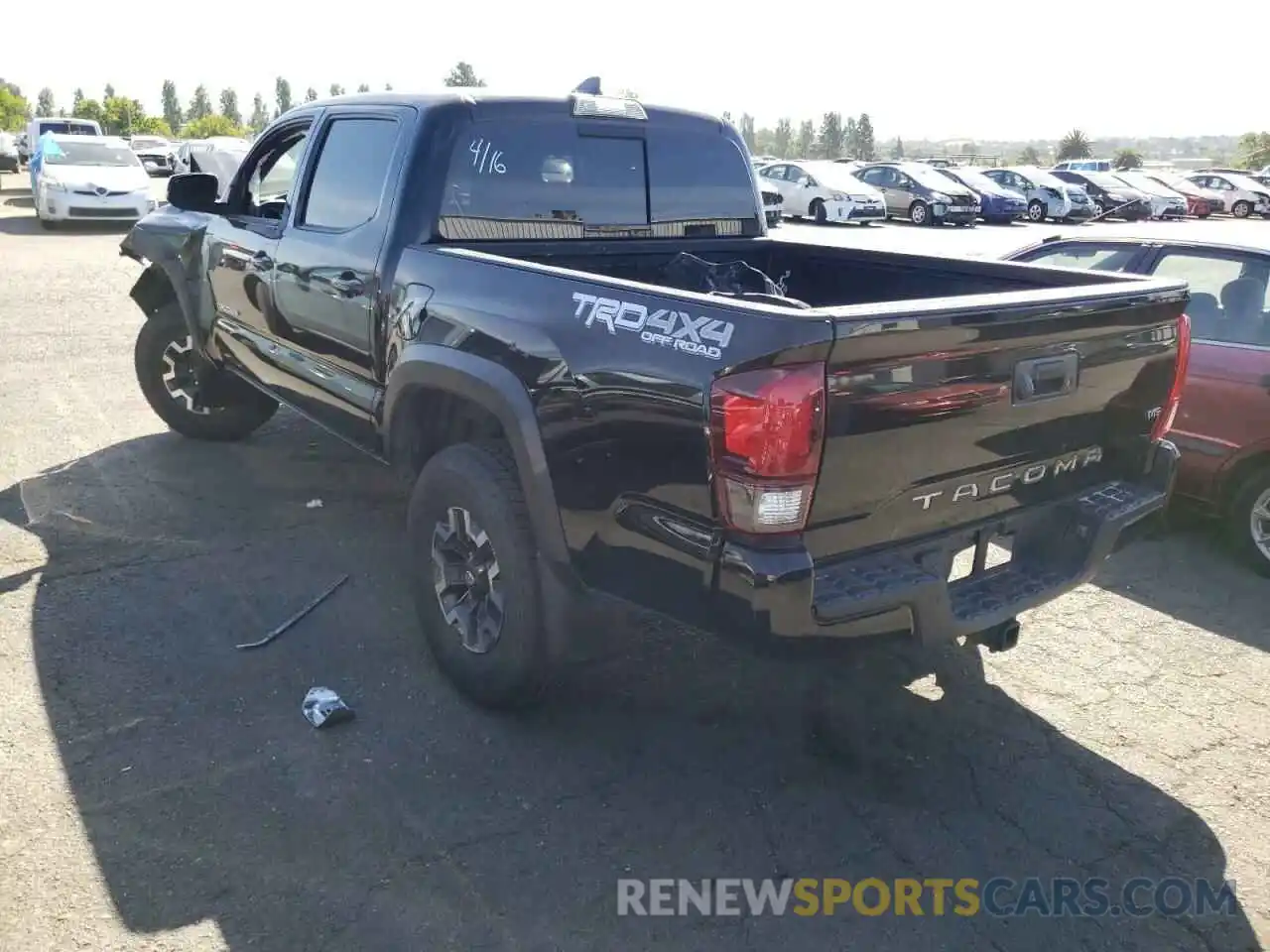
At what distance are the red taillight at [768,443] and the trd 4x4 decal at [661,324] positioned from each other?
0.11m

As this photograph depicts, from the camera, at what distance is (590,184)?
4352 millimetres

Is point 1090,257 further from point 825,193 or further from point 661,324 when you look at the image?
point 825,193

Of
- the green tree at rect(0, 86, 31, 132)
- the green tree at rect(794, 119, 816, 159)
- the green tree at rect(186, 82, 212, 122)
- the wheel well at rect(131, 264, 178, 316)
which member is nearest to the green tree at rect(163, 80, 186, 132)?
the green tree at rect(186, 82, 212, 122)

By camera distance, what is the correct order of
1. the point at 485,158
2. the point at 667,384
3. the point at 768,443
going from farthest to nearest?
the point at 485,158
the point at 667,384
the point at 768,443

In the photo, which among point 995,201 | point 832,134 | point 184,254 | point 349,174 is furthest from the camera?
point 832,134

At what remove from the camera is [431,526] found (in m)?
3.76

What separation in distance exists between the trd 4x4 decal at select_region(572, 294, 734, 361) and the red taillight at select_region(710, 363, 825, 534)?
0.36 feet

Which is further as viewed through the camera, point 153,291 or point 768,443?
point 153,291

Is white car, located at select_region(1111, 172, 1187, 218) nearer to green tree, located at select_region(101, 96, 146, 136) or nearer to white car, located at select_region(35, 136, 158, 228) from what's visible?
white car, located at select_region(35, 136, 158, 228)

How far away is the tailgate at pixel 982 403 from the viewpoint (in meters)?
2.63

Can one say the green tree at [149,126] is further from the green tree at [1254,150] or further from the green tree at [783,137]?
the green tree at [783,137]

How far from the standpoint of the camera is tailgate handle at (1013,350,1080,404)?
2969mm

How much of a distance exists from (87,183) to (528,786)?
1846cm

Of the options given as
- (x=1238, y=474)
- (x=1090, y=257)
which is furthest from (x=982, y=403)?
(x=1090, y=257)
